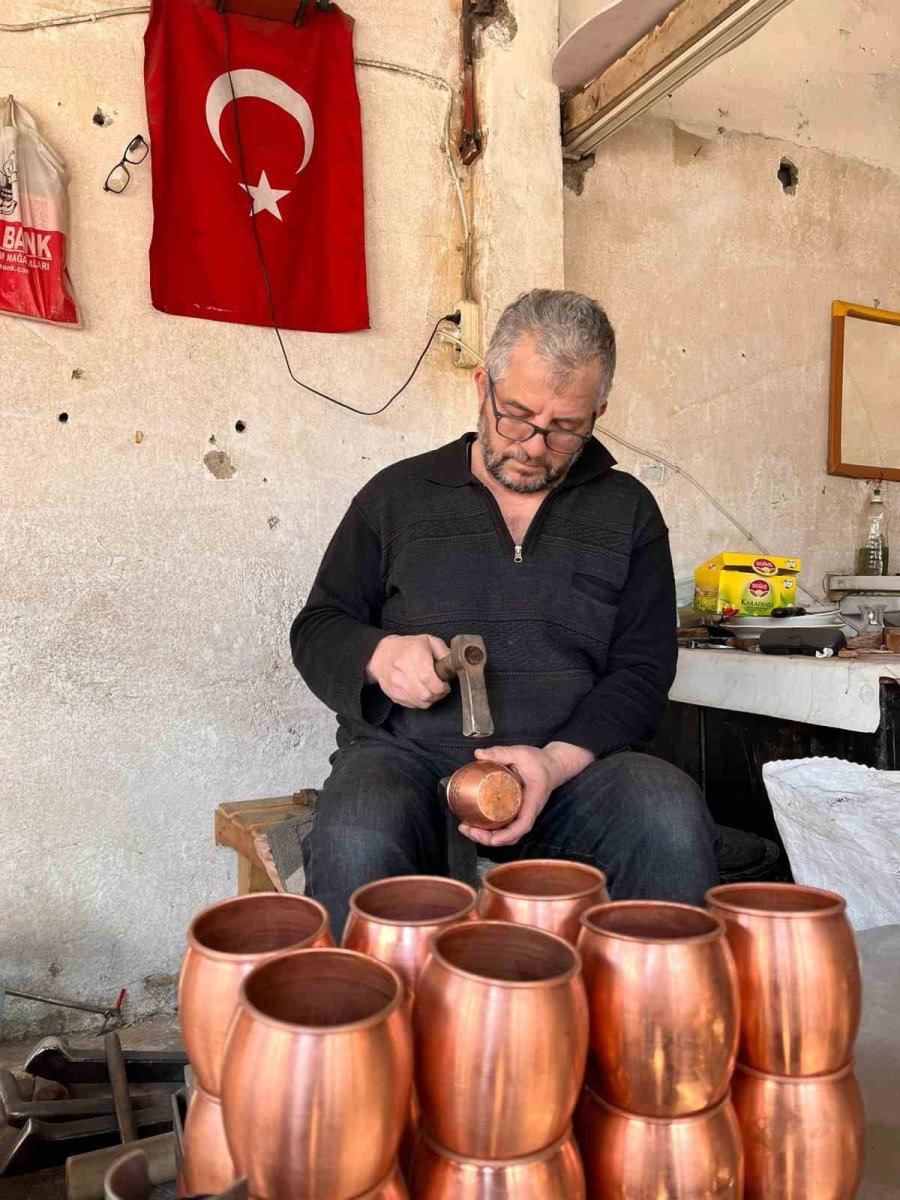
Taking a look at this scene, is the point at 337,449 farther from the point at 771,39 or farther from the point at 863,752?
the point at 771,39

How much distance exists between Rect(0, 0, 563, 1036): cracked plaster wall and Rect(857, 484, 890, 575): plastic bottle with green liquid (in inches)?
71.1

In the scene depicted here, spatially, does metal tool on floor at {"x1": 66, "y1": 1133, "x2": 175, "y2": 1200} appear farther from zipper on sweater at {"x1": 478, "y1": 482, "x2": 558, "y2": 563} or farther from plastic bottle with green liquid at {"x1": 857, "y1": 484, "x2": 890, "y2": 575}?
plastic bottle with green liquid at {"x1": 857, "y1": 484, "x2": 890, "y2": 575}

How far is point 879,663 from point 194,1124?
6.09ft

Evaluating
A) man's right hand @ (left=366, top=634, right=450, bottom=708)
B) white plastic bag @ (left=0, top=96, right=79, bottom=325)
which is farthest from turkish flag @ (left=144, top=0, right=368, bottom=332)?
man's right hand @ (left=366, top=634, right=450, bottom=708)

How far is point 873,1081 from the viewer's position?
40.5 inches

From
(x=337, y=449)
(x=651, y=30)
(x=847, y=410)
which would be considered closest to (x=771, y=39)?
(x=651, y=30)

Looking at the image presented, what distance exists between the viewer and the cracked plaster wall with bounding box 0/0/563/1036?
2.29 m

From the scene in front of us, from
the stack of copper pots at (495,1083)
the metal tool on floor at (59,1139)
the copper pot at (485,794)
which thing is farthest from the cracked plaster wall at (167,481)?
the stack of copper pots at (495,1083)

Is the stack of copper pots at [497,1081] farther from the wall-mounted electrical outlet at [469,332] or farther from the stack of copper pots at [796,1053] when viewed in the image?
the wall-mounted electrical outlet at [469,332]

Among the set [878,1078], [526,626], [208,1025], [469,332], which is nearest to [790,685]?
[526,626]

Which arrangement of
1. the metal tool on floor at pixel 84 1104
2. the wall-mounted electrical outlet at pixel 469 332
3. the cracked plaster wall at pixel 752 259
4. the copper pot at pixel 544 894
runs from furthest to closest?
the cracked plaster wall at pixel 752 259
the wall-mounted electrical outlet at pixel 469 332
the metal tool on floor at pixel 84 1104
the copper pot at pixel 544 894

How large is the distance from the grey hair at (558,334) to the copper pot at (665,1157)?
135 cm

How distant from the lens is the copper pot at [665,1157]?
0.65 m

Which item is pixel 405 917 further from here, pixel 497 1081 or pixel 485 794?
pixel 485 794
